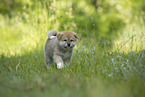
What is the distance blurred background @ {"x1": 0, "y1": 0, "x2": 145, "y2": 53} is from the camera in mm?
3955

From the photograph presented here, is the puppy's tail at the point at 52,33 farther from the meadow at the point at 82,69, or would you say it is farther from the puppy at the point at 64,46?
the meadow at the point at 82,69

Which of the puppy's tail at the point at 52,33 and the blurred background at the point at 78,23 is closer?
the blurred background at the point at 78,23

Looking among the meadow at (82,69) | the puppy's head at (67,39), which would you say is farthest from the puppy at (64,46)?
the meadow at (82,69)

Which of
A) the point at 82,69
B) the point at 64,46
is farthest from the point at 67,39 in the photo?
the point at 82,69

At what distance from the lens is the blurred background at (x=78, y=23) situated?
3955mm

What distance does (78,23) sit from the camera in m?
5.46

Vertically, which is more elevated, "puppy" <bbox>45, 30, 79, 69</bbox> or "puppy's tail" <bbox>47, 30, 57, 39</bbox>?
"puppy's tail" <bbox>47, 30, 57, 39</bbox>

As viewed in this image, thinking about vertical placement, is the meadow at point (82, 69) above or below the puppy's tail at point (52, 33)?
below

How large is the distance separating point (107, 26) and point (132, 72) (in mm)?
6199

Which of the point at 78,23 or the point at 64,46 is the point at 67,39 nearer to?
the point at 64,46

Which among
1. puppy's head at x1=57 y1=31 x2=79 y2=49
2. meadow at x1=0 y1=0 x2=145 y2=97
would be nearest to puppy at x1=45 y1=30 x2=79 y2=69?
puppy's head at x1=57 y1=31 x2=79 y2=49

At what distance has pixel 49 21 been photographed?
18.5 feet

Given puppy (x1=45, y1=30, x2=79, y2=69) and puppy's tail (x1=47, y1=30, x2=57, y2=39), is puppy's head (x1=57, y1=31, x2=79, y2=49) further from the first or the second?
puppy's tail (x1=47, y1=30, x2=57, y2=39)

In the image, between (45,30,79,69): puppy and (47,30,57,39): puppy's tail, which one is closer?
(45,30,79,69): puppy
